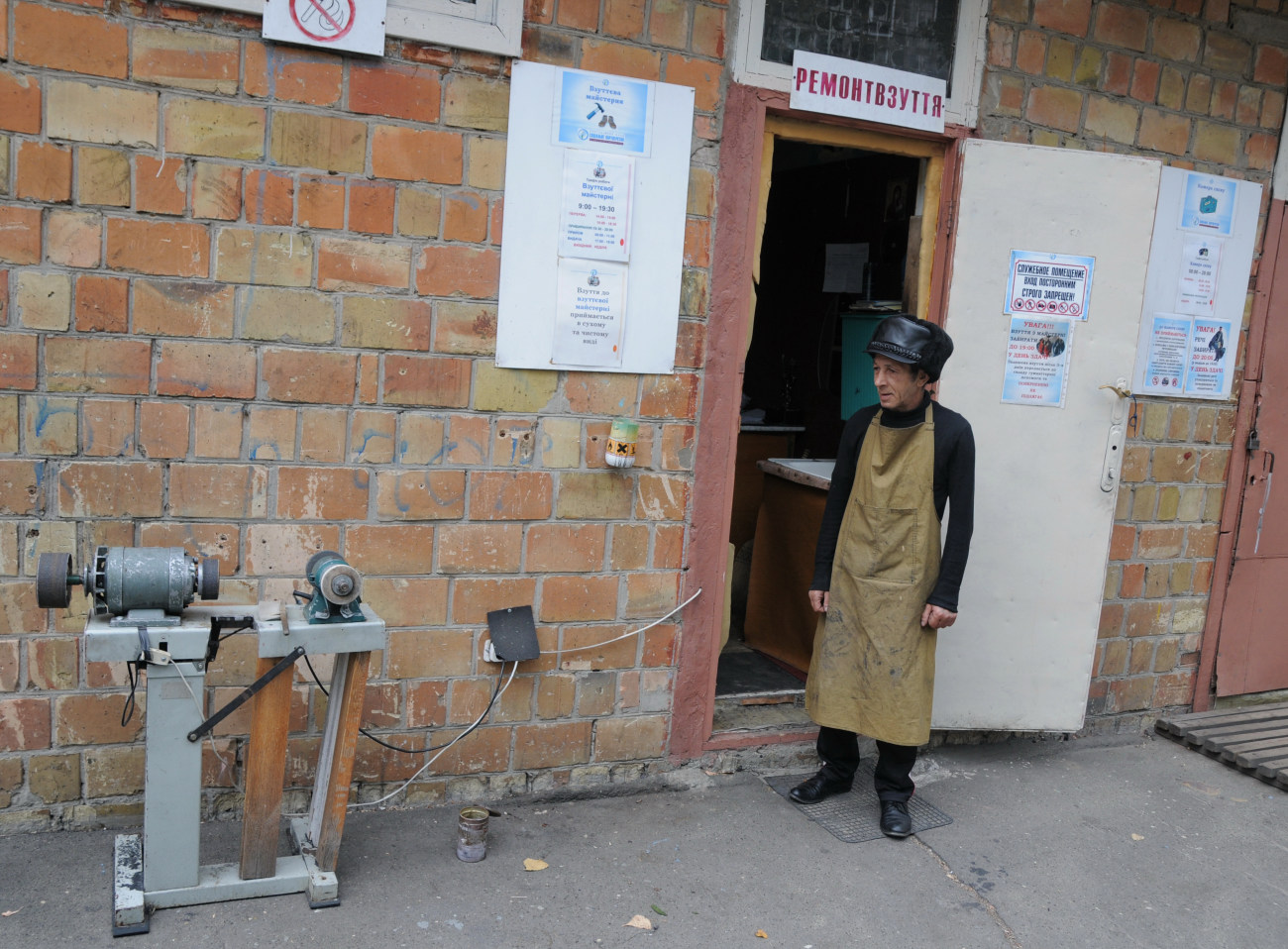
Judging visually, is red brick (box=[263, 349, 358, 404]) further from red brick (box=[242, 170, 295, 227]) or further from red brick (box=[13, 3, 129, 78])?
red brick (box=[13, 3, 129, 78])

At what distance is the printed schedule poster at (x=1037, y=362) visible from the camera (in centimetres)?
438

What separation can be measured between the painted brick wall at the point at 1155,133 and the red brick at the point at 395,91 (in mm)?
2316

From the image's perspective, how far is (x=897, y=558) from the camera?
Answer: 3811 mm

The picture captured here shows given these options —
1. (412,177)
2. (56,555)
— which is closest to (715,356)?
Result: (412,177)

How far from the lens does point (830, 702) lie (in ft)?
12.9

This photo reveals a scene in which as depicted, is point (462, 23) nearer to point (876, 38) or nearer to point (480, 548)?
point (876, 38)

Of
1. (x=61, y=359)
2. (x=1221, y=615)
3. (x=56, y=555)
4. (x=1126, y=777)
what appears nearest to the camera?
(x=56, y=555)

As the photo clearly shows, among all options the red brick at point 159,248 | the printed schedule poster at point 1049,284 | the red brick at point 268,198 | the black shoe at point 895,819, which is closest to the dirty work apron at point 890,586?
the black shoe at point 895,819

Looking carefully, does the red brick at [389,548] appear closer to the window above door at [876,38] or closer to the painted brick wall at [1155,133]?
the window above door at [876,38]

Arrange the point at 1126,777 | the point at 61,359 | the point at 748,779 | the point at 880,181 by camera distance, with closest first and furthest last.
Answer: the point at 61,359
the point at 748,779
the point at 1126,777
the point at 880,181

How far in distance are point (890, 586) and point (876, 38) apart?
220cm

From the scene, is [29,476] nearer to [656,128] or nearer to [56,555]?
[56,555]

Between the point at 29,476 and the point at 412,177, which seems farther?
the point at 412,177

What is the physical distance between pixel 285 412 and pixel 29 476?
787mm
